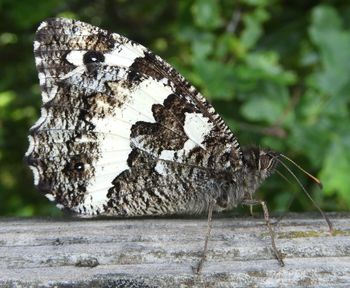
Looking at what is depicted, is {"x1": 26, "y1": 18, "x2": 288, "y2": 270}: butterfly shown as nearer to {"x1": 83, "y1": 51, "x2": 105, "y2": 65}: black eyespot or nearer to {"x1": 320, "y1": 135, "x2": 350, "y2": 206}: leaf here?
{"x1": 83, "y1": 51, "x2": 105, "y2": 65}: black eyespot

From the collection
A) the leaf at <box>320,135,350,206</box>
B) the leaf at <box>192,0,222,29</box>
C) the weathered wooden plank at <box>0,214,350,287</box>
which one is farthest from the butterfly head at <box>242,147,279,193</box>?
the leaf at <box>192,0,222,29</box>

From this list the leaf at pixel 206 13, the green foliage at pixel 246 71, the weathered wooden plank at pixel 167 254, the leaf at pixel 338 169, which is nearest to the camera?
the weathered wooden plank at pixel 167 254

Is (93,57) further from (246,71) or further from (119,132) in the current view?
(246,71)

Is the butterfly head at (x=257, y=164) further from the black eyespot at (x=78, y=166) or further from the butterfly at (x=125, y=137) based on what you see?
the black eyespot at (x=78, y=166)

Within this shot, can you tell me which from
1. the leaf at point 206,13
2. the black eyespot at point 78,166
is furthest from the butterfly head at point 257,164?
the leaf at point 206,13

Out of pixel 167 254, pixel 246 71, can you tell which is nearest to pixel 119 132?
pixel 167 254
